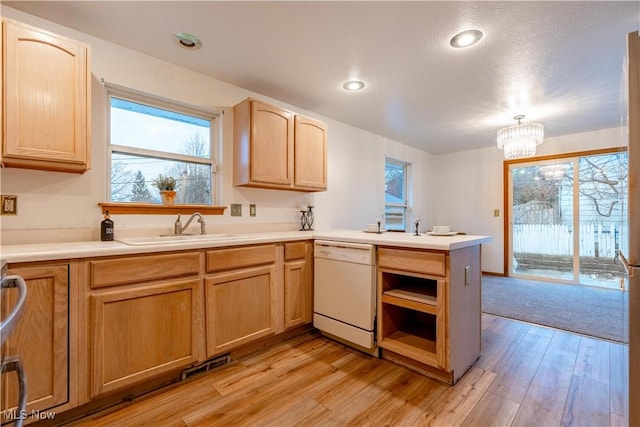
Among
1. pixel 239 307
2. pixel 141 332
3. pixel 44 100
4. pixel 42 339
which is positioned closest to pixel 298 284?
pixel 239 307

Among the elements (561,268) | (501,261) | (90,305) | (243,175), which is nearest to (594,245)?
(561,268)

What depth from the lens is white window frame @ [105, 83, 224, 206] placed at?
2.07 metres

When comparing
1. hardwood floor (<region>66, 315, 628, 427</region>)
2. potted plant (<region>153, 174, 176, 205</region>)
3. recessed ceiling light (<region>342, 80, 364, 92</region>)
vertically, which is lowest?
hardwood floor (<region>66, 315, 628, 427</region>)

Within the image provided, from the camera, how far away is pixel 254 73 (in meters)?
2.48

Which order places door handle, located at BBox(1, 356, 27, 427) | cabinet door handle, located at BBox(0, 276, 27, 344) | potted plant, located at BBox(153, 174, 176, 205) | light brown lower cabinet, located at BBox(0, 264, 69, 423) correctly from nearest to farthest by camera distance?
cabinet door handle, located at BBox(0, 276, 27, 344), door handle, located at BBox(1, 356, 27, 427), light brown lower cabinet, located at BBox(0, 264, 69, 423), potted plant, located at BBox(153, 174, 176, 205)

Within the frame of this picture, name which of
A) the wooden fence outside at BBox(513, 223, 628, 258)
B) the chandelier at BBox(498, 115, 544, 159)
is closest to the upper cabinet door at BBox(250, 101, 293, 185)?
the chandelier at BBox(498, 115, 544, 159)

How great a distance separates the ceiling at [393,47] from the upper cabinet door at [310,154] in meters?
0.32

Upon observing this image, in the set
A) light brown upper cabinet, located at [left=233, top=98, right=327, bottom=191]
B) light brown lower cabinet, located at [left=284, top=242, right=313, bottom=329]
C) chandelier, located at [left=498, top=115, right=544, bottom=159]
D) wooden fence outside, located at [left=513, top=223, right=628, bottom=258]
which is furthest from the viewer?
wooden fence outside, located at [left=513, top=223, right=628, bottom=258]

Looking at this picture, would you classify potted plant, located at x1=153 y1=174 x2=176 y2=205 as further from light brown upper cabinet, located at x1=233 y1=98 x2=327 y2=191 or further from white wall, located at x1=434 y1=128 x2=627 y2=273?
white wall, located at x1=434 y1=128 x2=627 y2=273

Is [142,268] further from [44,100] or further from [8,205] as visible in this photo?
[44,100]

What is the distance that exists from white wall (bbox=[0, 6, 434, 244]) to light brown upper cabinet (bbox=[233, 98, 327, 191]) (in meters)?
0.19

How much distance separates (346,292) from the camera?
224 centimetres

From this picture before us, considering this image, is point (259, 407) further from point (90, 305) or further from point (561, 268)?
point (561, 268)

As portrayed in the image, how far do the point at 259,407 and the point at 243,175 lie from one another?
5.64 feet
